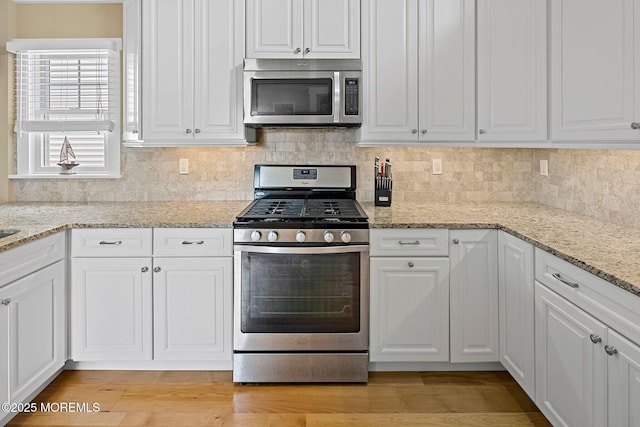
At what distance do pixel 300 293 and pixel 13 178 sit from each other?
86.4 inches

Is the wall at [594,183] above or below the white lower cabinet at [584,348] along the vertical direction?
above

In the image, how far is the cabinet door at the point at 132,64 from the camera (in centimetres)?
318

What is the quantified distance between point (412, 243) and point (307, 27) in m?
1.45

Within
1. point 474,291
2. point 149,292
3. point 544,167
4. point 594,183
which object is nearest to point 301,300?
point 149,292

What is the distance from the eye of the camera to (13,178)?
3.52m

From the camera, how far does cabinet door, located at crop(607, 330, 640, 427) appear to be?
154cm

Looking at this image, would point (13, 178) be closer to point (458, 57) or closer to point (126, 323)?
point (126, 323)

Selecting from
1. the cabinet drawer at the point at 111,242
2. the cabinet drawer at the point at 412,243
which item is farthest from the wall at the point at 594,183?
the cabinet drawer at the point at 111,242

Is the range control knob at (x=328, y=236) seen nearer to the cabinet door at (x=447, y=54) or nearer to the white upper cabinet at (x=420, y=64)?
the white upper cabinet at (x=420, y=64)

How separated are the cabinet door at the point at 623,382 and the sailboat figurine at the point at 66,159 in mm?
3291

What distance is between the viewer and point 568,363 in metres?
1.97

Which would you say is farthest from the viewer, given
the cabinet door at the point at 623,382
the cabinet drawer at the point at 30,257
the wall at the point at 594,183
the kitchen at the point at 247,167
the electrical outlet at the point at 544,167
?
the kitchen at the point at 247,167

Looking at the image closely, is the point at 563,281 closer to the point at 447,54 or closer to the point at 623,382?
the point at 623,382

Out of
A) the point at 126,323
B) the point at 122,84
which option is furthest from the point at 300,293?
the point at 122,84
